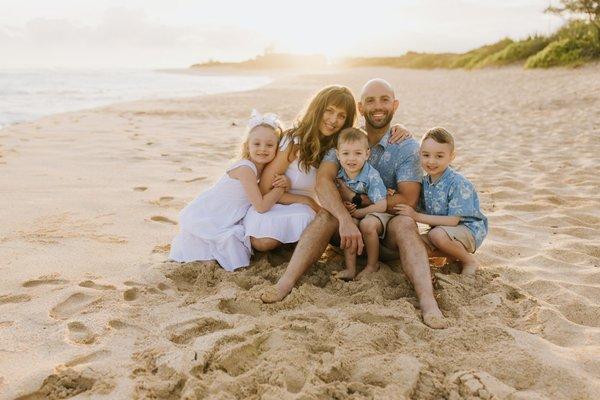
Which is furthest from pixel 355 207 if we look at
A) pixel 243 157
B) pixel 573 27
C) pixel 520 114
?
pixel 573 27

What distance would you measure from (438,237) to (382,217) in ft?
1.17

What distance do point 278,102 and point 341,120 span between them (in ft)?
36.7

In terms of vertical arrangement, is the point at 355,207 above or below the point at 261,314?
above

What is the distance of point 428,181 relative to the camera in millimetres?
3336

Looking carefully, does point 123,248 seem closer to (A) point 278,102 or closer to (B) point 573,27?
(A) point 278,102

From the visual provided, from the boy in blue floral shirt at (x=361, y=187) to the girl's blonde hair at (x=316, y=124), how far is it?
0.16 metres

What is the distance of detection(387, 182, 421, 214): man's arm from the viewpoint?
10.8ft

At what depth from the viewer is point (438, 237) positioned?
10.2 ft

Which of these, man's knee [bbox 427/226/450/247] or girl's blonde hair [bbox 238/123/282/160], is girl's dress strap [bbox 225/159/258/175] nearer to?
girl's blonde hair [bbox 238/123/282/160]

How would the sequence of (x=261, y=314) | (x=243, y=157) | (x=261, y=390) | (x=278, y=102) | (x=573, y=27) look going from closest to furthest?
(x=261, y=390)
(x=261, y=314)
(x=243, y=157)
(x=278, y=102)
(x=573, y=27)

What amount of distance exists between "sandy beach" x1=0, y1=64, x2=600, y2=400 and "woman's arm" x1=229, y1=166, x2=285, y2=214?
14.5 inches

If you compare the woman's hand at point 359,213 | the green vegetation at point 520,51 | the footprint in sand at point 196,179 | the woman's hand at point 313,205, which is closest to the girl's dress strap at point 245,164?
the woman's hand at point 313,205

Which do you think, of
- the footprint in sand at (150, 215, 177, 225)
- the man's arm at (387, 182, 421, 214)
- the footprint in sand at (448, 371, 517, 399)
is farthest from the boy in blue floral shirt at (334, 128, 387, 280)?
the footprint in sand at (150, 215, 177, 225)

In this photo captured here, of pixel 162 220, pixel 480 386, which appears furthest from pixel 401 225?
pixel 162 220
